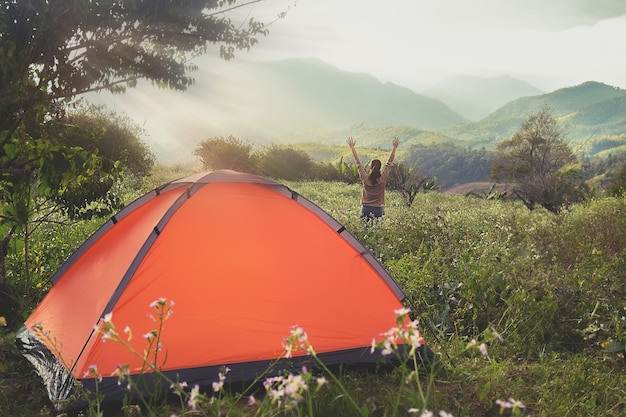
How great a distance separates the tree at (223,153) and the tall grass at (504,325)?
1061 inches

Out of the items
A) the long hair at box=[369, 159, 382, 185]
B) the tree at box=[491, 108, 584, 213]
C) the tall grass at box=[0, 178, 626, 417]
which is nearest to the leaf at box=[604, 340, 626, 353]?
the tall grass at box=[0, 178, 626, 417]

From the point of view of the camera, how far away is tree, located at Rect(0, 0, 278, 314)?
4.71 meters

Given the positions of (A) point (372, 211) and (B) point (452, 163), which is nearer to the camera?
(A) point (372, 211)

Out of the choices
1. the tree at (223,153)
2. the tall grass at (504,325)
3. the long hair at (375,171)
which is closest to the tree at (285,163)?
the tree at (223,153)

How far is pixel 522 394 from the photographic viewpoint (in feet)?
13.3

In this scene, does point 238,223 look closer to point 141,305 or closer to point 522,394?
point 141,305

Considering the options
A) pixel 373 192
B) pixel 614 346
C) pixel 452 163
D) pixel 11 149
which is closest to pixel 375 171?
pixel 373 192

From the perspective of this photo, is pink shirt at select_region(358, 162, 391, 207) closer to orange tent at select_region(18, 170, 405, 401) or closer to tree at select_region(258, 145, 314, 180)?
orange tent at select_region(18, 170, 405, 401)


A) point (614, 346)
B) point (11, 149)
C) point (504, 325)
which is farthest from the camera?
point (504, 325)

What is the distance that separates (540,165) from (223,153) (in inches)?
803

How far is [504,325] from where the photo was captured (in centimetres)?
564

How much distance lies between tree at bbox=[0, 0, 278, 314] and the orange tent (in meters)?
0.88

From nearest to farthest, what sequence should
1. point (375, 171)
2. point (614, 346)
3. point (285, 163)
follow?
1. point (614, 346)
2. point (375, 171)
3. point (285, 163)

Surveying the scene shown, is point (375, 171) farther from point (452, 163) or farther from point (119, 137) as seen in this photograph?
point (452, 163)
